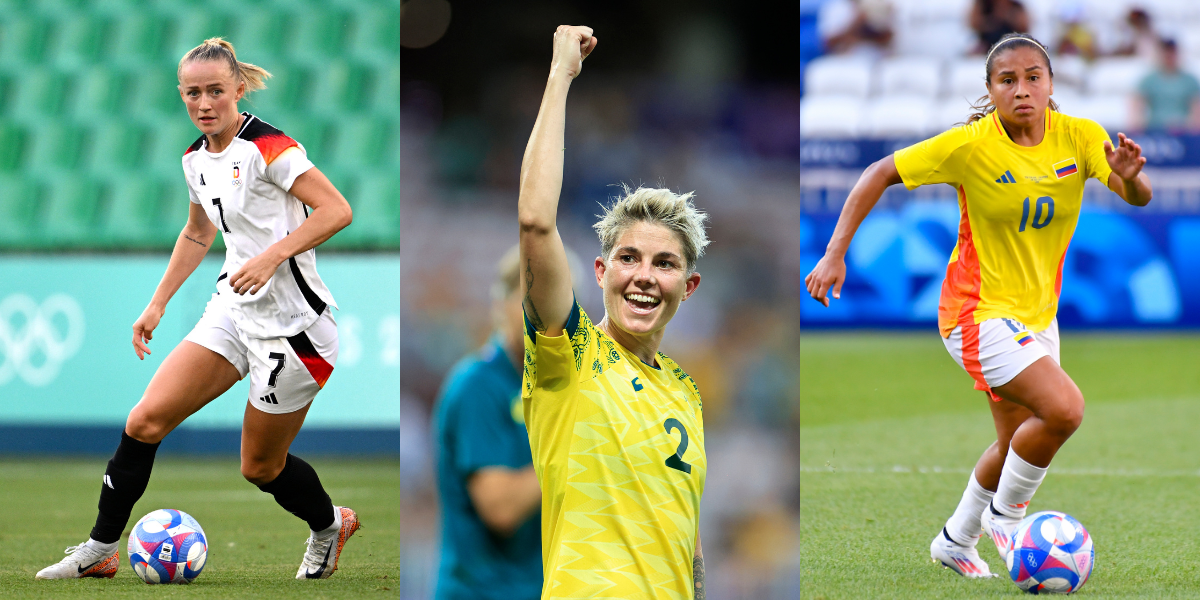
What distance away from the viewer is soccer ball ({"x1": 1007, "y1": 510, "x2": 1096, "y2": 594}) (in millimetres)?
3791

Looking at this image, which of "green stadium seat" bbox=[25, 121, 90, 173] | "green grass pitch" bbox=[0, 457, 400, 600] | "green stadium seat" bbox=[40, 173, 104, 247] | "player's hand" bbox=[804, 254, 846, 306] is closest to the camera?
"player's hand" bbox=[804, 254, 846, 306]

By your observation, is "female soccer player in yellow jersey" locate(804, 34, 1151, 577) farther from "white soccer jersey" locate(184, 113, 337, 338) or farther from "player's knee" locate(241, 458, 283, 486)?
"player's knee" locate(241, 458, 283, 486)

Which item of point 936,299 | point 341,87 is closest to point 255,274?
point 341,87

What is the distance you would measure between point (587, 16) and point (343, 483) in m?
4.98

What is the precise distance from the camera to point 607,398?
2107mm

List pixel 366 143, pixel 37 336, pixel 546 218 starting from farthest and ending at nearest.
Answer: pixel 366 143
pixel 37 336
pixel 546 218

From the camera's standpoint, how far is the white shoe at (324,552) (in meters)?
4.24

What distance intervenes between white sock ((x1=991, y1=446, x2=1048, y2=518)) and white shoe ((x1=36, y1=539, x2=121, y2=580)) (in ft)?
10.3

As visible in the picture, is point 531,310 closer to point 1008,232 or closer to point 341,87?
point 1008,232

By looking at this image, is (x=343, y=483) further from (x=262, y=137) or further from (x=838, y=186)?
(x=838, y=186)

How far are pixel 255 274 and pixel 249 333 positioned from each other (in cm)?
41

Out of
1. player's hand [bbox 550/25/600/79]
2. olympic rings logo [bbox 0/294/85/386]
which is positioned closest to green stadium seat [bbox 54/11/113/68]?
olympic rings logo [bbox 0/294/85/386]

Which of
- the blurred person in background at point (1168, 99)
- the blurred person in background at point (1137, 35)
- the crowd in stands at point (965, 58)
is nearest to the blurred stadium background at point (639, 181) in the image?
the crowd in stands at point (965, 58)

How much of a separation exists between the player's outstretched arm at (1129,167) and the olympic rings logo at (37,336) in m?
6.89
